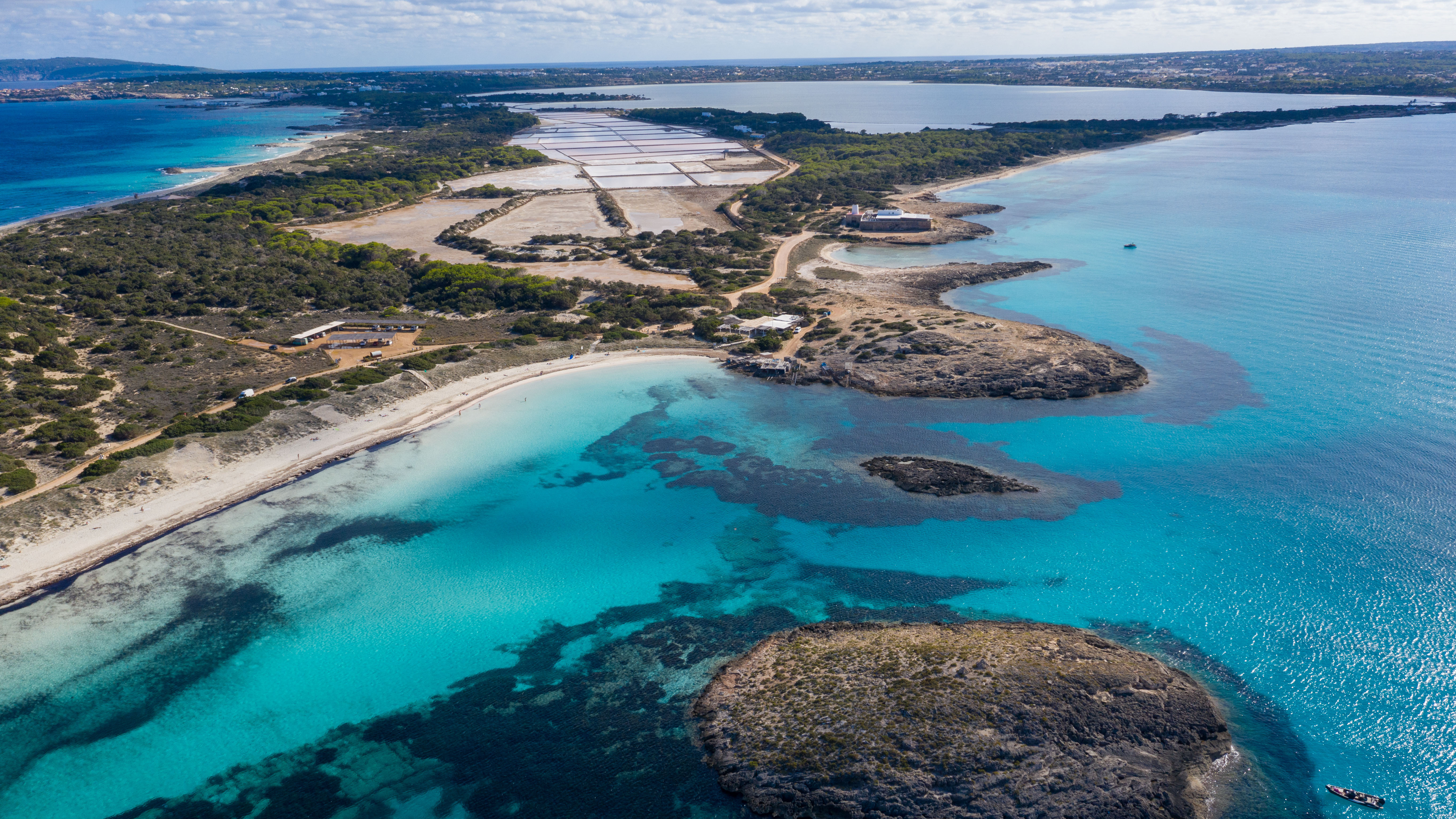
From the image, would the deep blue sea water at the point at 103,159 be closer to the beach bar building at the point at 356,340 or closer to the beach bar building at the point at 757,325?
the beach bar building at the point at 356,340

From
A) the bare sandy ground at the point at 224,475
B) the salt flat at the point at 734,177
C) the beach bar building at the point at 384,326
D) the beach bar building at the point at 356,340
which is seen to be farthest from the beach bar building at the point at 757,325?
the salt flat at the point at 734,177

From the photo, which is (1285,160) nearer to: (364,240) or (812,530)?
(812,530)

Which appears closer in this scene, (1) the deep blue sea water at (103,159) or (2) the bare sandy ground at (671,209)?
(2) the bare sandy ground at (671,209)

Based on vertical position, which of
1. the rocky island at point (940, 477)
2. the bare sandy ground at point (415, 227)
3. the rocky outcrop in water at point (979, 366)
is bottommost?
the rocky island at point (940, 477)

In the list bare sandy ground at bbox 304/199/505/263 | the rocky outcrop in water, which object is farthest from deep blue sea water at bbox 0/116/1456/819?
bare sandy ground at bbox 304/199/505/263

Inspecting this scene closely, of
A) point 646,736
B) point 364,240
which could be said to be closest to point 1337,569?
point 646,736

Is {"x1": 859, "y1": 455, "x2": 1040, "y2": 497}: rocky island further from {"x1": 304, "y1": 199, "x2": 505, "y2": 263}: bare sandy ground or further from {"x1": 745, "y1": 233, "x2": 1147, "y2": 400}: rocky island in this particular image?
{"x1": 304, "y1": 199, "x2": 505, "y2": 263}: bare sandy ground
